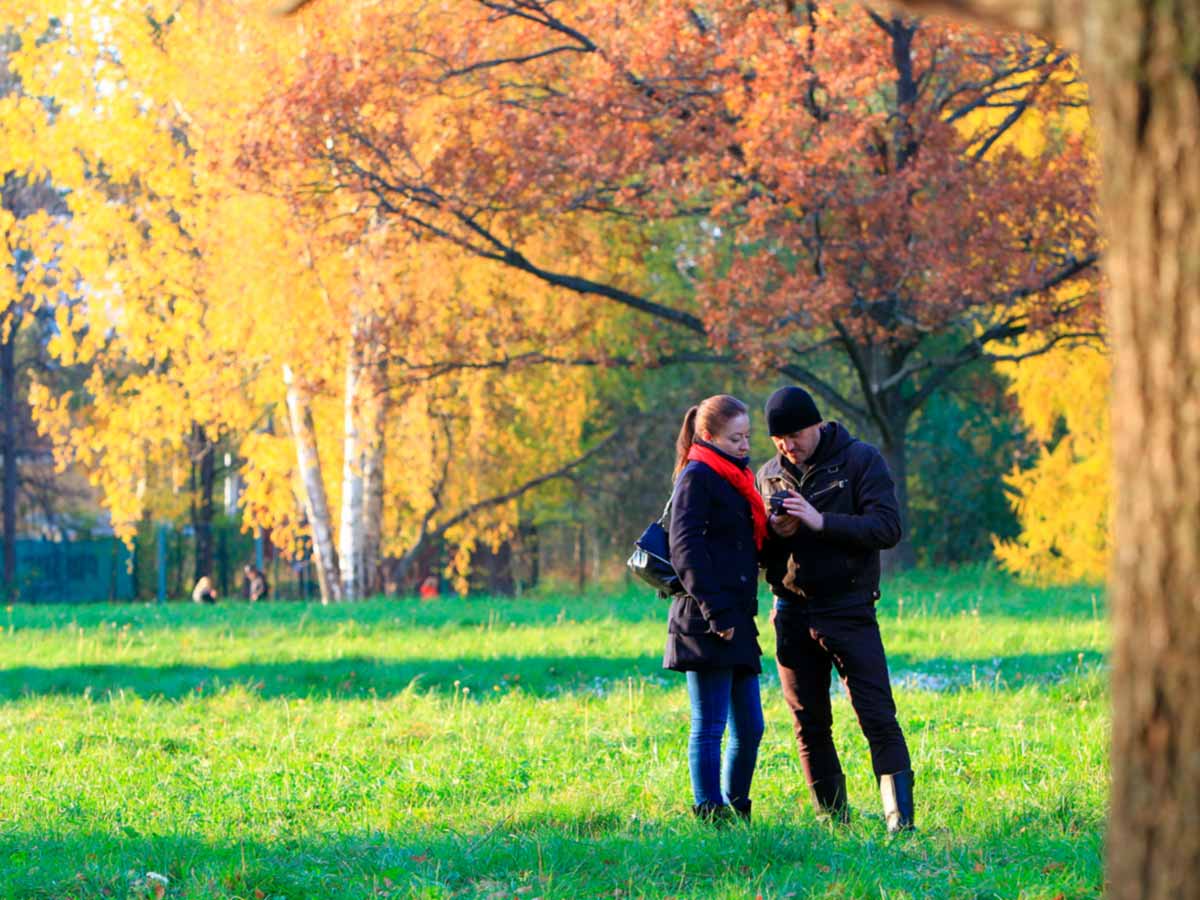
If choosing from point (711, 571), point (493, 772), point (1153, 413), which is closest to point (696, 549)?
point (711, 571)

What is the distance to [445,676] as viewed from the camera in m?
12.3

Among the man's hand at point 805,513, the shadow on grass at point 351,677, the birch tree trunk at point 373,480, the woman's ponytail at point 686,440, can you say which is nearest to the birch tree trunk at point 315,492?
the birch tree trunk at point 373,480

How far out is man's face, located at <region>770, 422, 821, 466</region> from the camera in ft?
21.3

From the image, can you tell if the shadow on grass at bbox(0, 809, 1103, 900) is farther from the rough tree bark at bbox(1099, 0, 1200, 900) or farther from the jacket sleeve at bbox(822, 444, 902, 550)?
the rough tree bark at bbox(1099, 0, 1200, 900)

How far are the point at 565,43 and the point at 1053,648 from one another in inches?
498

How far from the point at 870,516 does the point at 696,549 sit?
0.71 m

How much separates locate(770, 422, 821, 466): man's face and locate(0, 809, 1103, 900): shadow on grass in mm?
1492

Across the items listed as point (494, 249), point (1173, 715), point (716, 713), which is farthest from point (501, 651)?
point (1173, 715)

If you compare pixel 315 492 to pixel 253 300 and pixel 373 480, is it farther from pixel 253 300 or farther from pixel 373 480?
pixel 253 300

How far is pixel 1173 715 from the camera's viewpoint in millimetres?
2480

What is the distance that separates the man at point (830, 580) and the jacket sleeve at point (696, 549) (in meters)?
0.30

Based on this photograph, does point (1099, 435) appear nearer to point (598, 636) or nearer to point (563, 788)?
point (598, 636)

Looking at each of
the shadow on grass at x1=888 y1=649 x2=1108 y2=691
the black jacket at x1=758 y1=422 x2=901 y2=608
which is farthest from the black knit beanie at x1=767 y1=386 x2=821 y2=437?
the shadow on grass at x1=888 y1=649 x2=1108 y2=691

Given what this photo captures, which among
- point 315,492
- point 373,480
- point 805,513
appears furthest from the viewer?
point 315,492
